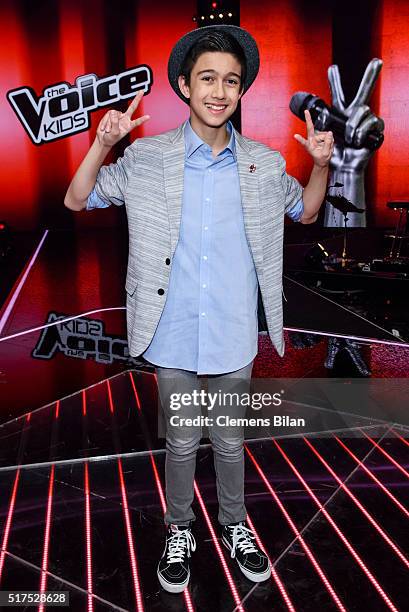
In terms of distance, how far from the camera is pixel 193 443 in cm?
175

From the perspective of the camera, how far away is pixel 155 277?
1.60 meters

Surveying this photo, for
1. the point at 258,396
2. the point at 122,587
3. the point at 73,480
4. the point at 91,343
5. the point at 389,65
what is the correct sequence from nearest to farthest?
1. the point at 122,587
2. the point at 73,480
3. the point at 258,396
4. the point at 91,343
5. the point at 389,65

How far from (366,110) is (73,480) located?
8113 millimetres

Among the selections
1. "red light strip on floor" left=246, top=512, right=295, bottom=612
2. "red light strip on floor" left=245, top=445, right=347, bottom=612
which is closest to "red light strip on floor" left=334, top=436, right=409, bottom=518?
"red light strip on floor" left=245, top=445, right=347, bottom=612

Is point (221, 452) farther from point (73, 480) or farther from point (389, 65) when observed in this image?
point (389, 65)

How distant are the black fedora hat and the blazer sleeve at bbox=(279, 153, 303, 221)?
0.26m

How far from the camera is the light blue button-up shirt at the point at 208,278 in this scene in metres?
1.60

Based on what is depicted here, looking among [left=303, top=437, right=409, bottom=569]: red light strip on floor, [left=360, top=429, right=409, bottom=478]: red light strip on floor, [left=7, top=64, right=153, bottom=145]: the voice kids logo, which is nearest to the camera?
[left=303, top=437, right=409, bottom=569]: red light strip on floor

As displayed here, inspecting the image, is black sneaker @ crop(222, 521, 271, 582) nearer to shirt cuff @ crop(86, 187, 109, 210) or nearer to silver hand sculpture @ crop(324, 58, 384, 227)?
shirt cuff @ crop(86, 187, 109, 210)

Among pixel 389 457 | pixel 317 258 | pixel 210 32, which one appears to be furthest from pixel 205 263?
pixel 317 258

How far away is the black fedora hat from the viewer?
61.6 inches

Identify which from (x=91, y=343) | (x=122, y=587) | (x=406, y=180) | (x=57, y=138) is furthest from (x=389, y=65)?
(x=122, y=587)

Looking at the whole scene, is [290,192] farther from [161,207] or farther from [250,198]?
[161,207]

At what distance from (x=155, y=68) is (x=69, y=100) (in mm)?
1481
